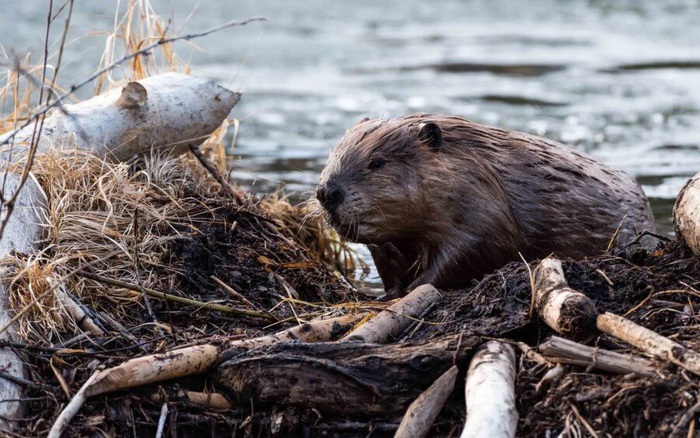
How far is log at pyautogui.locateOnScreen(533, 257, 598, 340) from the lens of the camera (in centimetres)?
322

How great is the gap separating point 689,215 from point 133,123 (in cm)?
246

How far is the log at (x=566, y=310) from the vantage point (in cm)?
322

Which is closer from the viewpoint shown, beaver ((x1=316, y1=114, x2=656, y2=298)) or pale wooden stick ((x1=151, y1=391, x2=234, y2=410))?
pale wooden stick ((x1=151, y1=391, x2=234, y2=410))

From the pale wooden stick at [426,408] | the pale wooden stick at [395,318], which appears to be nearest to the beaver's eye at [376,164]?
the pale wooden stick at [395,318]

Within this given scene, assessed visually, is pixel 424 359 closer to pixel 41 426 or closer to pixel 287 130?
pixel 41 426

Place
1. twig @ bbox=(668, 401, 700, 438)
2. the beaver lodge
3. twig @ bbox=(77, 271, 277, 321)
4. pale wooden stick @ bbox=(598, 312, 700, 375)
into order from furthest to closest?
1. twig @ bbox=(77, 271, 277, 321)
2. the beaver lodge
3. pale wooden stick @ bbox=(598, 312, 700, 375)
4. twig @ bbox=(668, 401, 700, 438)

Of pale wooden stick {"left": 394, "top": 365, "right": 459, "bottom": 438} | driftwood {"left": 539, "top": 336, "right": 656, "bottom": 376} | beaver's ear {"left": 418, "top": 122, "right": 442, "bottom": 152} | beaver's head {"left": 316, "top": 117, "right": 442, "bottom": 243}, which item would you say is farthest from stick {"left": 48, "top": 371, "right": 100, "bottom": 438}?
beaver's ear {"left": 418, "top": 122, "right": 442, "bottom": 152}

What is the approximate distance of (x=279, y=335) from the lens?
3576mm

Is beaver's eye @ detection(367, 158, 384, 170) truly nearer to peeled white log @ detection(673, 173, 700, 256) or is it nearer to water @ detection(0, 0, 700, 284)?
peeled white log @ detection(673, 173, 700, 256)

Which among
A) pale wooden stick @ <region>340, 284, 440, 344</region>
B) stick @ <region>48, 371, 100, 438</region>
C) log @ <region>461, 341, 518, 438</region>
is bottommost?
pale wooden stick @ <region>340, 284, 440, 344</region>

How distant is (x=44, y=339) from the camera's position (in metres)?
3.61

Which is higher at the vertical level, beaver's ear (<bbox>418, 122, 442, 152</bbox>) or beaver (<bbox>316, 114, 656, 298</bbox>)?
beaver's ear (<bbox>418, 122, 442, 152</bbox>)

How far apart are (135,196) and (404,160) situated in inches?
44.3

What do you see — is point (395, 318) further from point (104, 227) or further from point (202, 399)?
point (104, 227)
